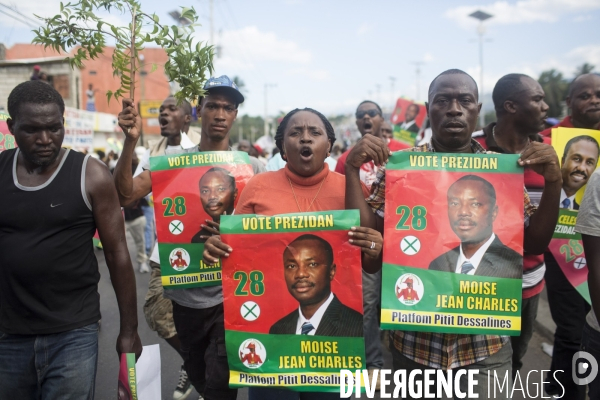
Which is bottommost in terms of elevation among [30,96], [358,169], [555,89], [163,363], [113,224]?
[163,363]

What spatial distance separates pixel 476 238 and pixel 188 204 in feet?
5.52

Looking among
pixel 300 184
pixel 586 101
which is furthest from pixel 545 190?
pixel 586 101

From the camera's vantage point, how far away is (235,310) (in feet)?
8.29

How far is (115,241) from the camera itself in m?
2.61

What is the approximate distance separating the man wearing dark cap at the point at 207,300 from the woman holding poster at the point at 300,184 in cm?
46

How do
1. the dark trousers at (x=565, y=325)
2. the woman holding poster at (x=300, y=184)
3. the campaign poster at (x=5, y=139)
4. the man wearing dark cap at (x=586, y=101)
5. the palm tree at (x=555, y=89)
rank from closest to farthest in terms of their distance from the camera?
the woman holding poster at (x=300, y=184) → the dark trousers at (x=565, y=325) → the man wearing dark cap at (x=586, y=101) → the campaign poster at (x=5, y=139) → the palm tree at (x=555, y=89)

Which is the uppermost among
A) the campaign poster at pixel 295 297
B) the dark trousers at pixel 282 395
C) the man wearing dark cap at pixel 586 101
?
the man wearing dark cap at pixel 586 101

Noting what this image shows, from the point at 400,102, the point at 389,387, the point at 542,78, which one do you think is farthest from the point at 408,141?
the point at 542,78

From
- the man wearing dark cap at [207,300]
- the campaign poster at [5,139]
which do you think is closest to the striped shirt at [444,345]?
the man wearing dark cap at [207,300]

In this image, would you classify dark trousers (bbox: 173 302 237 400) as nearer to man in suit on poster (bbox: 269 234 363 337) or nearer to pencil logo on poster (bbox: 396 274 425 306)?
man in suit on poster (bbox: 269 234 363 337)

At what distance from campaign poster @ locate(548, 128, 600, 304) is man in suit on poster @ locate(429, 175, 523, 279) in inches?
48.7

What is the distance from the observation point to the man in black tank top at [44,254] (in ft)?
7.73

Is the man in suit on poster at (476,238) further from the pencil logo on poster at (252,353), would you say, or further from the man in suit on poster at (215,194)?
the man in suit on poster at (215,194)

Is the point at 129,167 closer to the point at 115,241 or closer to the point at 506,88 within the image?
the point at 115,241
